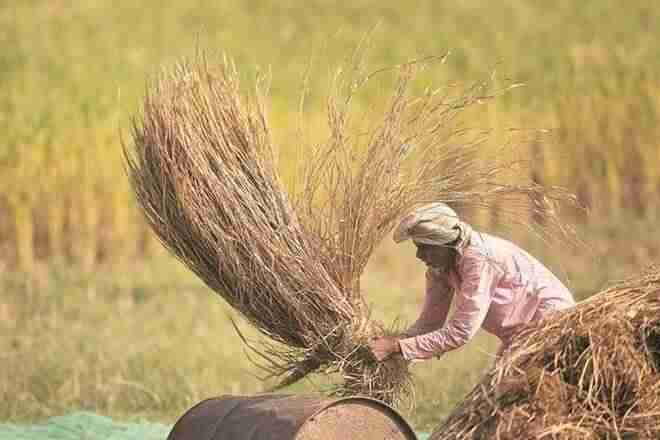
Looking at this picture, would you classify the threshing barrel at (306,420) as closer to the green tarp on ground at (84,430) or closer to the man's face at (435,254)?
the man's face at (435,254)

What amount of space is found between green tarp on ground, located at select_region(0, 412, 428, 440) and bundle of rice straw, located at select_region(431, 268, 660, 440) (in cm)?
192

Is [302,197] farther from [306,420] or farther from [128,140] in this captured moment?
[128,140]

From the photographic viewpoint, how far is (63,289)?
11.2 m

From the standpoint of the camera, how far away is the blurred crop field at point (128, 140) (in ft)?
28.2

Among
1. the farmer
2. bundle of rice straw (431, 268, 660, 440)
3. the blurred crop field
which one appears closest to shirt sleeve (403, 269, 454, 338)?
the farmer

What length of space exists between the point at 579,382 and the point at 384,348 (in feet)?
3.26

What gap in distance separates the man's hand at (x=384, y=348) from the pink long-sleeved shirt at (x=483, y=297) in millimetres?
70

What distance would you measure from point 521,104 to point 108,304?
5.87m

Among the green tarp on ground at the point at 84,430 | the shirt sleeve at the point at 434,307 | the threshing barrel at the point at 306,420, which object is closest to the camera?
the threshing barrel at the point at 306,420

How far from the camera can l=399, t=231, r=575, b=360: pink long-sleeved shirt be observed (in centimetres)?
530

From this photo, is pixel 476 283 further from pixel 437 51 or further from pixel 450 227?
pixel 437 51

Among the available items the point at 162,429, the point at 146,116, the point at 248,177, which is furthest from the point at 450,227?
the point at 162,429

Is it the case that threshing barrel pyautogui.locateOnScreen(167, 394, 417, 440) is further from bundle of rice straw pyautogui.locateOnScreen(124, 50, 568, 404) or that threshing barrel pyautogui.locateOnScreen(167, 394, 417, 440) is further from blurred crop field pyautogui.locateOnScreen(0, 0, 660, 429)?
blurred crop field pyautogui.locateOnScreen(0, 0, 660, 429)

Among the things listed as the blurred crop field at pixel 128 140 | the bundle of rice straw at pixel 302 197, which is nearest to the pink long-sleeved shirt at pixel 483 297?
the bundle of rice straw at pixel 302 197
